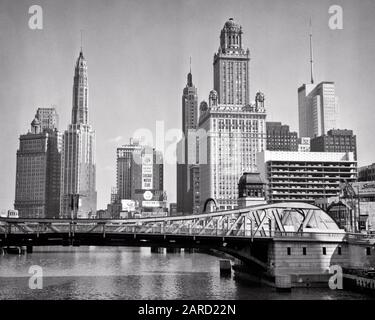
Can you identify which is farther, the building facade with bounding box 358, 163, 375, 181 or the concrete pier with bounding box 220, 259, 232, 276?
the building facade with bounding box 358, 163, 375, 181

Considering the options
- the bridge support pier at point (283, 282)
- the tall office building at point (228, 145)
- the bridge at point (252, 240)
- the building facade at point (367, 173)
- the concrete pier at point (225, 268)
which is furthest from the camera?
the tall office building at point (228, 145)

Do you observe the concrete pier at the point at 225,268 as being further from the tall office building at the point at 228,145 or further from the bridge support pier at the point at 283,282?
the tall office building at the point at 228,145

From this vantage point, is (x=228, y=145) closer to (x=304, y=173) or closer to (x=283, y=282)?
(x=304, y=173)

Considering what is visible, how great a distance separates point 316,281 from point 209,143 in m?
113

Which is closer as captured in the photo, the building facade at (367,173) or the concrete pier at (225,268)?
the concrete pier at (225,268)

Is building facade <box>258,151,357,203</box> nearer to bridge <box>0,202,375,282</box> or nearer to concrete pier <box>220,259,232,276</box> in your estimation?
concrete pier <box>220,259,232,276</box>

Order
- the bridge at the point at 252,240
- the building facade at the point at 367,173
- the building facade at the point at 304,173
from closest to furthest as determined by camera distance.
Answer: the bridge at the point at 252,240
the building facade at the point at 367,173
the building facade at the point at 304,173

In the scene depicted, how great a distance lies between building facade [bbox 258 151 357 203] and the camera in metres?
151

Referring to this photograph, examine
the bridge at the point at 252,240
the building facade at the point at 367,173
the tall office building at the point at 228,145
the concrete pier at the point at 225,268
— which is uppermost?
the tall office building at the point at 228,145

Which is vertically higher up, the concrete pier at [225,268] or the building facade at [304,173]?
the building facade at [304,173]

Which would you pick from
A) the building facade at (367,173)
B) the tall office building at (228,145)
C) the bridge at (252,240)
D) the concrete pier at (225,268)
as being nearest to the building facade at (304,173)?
the building facade at (367,173)

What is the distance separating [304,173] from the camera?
152 meters

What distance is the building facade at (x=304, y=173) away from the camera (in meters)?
151

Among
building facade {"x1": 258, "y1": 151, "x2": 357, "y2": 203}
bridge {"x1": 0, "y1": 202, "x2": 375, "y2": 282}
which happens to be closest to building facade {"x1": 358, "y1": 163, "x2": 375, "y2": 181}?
building facade {"x1": 258, "y1": 151, "x2": 357, "y2": 203}
